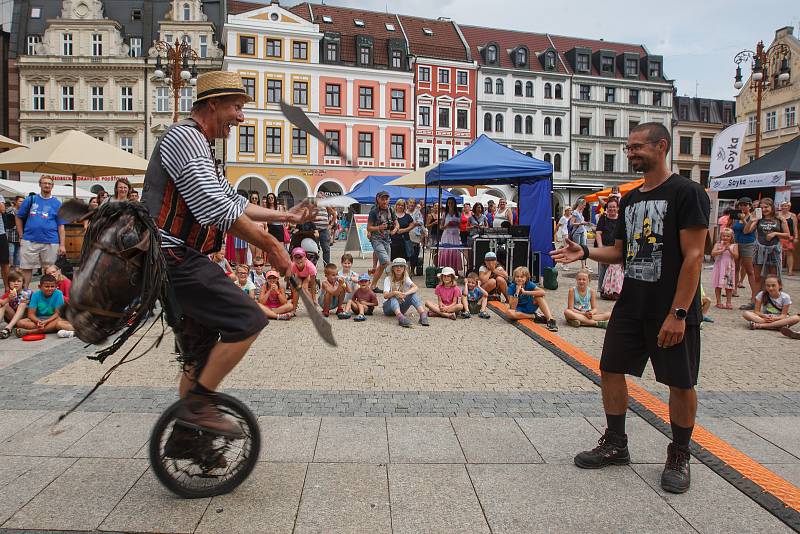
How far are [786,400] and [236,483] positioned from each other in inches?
170

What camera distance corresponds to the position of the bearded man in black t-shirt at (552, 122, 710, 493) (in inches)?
130

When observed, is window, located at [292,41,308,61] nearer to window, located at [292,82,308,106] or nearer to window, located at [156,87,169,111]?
window, located at [292,82,308,106]

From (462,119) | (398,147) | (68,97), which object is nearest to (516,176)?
(398,147)

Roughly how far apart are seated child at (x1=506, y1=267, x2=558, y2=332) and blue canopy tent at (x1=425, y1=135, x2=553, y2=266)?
13.1 ft

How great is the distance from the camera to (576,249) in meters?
3.71

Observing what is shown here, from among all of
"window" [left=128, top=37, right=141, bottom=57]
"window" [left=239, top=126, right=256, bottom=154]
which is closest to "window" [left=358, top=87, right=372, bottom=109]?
"window" [left=239, top=126, right=256, bottom=154]

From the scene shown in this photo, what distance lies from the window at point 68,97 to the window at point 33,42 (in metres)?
3.38

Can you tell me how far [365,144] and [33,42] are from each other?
24693 mm

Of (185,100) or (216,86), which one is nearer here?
(216,86)

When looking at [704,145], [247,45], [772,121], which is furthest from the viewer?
[704,145]

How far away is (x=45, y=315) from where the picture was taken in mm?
7645

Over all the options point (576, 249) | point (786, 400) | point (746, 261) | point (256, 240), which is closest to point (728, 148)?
point (746, 261)

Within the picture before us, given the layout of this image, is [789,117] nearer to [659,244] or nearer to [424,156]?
[424,156]

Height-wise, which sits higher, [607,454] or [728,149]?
[728,149]
